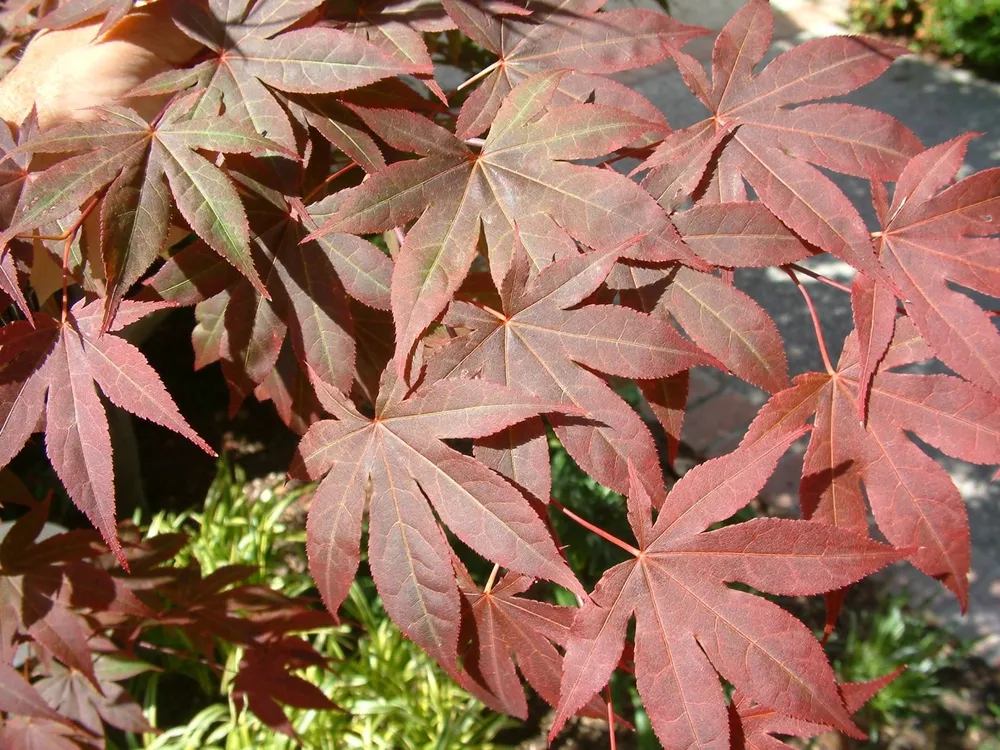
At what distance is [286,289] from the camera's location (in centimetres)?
81

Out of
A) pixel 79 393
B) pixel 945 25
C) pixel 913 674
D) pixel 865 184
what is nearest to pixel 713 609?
pixel 79 393

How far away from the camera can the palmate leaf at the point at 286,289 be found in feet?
2.59

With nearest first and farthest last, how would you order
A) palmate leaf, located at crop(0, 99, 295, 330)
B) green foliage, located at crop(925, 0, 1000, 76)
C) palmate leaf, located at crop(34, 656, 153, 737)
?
palmate leaf, located at crop(0, 99, 295, 330) → palmate leaf, located at crop(34, 656, 153, 737) → green foliage, located at crop(925, 0, 1000, 76)

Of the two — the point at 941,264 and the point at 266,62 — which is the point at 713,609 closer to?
the point at 941,264

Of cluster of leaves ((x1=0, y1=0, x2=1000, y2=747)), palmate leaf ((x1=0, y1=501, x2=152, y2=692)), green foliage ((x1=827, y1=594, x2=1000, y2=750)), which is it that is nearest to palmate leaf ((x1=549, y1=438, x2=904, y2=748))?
cluster of leaves ((x1=0, y1=0, x2=1000, y2=747))

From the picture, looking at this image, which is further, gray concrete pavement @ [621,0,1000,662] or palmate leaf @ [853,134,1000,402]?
gray concrete pavement @ [621,0,1000,662]

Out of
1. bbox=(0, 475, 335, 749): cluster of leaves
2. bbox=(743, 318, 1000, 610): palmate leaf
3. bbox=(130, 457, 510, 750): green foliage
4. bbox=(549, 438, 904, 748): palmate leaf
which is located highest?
bbox=(743, 318, 1000, 610): palmate leaf

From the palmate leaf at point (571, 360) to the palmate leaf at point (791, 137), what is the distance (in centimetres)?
12

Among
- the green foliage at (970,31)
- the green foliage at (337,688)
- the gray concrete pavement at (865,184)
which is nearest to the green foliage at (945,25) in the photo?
the green foliage at (970,31)

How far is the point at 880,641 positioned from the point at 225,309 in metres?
2.26

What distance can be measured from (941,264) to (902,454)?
189mm

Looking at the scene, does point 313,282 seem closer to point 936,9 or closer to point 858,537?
point 858,537

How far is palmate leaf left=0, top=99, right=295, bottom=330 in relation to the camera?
2.23ft

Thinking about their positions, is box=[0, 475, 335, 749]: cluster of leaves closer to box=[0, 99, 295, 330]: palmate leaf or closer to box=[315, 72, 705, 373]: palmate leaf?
box=[0, 99, 295, 330]: palmate leaf
